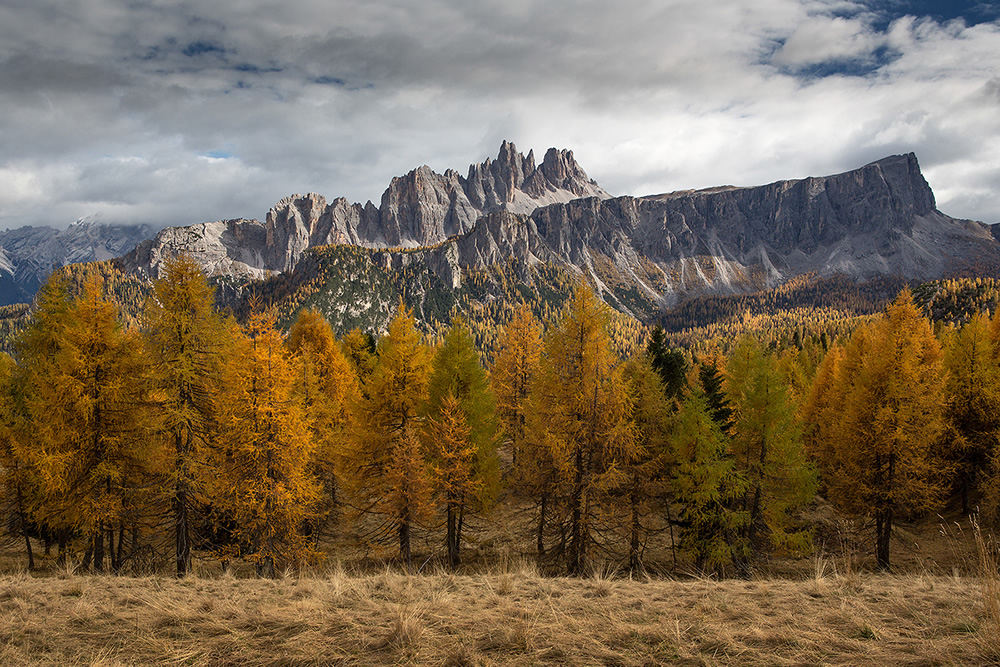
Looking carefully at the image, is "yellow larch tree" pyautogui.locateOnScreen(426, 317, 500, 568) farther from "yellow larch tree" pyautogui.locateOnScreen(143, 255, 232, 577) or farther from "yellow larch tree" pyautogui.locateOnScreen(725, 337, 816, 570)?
"yellow larch tree" pyautogui.locateOnScreen(725, 337, 816, 570)

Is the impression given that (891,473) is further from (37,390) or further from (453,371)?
(37,390)

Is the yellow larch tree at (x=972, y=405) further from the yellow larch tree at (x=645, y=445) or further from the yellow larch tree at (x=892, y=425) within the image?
the yellow larch tree at (x=645, y=445)

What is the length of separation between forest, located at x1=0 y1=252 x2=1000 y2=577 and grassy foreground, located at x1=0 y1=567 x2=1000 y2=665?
7.94 meters

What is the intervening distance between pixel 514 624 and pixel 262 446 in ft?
41.8

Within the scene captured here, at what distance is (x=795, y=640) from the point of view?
17.7ft

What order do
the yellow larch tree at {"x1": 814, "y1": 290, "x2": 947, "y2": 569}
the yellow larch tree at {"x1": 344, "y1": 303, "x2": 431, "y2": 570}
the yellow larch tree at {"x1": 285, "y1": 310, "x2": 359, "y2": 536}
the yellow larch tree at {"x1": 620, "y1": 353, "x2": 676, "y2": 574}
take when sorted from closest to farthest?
the yellow larch tree at {"x1": 814, "y1": 290, "x2": 947, "y2": 569}
the yellow larch tree at {"x1": 344, "y1": 303, "x2": 431, "y2": 570}
the yellow larch tree at {"x1": 620, "y1": 353, "x2": 676, "y2": 574}
the yellow larch tree at {"x1": 285, "y1": 310, "x2": 359, "y2": 536}

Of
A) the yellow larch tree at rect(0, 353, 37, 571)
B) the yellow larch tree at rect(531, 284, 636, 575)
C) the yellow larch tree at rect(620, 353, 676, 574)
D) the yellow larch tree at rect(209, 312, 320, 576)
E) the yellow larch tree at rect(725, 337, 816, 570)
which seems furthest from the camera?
the yellow larch tree at rect(725, 337, 816, 570)

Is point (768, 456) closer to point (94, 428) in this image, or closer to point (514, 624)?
point (514, 624)

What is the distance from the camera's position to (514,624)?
611 centimetres

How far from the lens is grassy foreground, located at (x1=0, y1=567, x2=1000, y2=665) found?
5.21 metres

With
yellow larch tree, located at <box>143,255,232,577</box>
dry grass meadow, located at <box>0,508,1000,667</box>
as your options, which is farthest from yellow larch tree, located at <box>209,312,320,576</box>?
dry grass meadow, located at <box>0,508,1000,667</box>

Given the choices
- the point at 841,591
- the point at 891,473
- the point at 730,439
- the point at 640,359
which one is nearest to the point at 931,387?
the point at 891,473

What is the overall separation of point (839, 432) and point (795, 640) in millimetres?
18317

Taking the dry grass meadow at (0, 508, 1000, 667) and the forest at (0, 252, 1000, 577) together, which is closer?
the dry grass meadow at (0, 508, 1000, 667)
